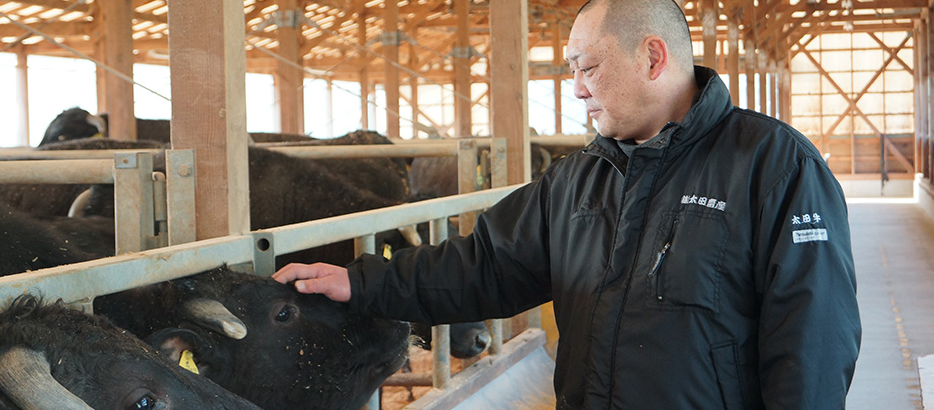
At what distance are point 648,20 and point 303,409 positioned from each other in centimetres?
148

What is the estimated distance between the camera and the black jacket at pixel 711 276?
1.94 meters

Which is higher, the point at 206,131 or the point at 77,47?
the point at 77,47

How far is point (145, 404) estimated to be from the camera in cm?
177

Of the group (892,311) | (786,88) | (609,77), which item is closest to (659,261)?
(609,77)

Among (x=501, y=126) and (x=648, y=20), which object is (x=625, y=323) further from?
(x=501, y=126)

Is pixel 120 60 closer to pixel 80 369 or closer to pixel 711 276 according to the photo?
pixel 80 369

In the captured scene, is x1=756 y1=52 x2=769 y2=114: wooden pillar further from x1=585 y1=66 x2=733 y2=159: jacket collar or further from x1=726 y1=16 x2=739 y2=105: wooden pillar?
x1=585 y1=66 x2=733 y2=159: jacket collar

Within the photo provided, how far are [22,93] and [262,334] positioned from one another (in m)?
19.3

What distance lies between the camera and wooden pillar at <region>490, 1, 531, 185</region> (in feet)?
16.2

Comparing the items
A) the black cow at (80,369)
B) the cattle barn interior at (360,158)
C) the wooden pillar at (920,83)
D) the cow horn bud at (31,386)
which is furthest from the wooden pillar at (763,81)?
the cow horn bud at (31,386)

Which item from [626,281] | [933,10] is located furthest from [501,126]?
[933,10]

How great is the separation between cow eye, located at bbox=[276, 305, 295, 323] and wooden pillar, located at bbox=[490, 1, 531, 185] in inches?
98.9

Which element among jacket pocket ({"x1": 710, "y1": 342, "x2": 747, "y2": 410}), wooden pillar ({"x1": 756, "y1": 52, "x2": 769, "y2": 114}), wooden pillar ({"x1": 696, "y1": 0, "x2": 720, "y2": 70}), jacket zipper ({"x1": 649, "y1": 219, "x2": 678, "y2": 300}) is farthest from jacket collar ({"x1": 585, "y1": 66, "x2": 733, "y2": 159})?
wooden pillar ({"x1": 756, "y1": 52, "x2": 769, "y2": 114})

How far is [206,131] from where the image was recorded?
2549 mm
